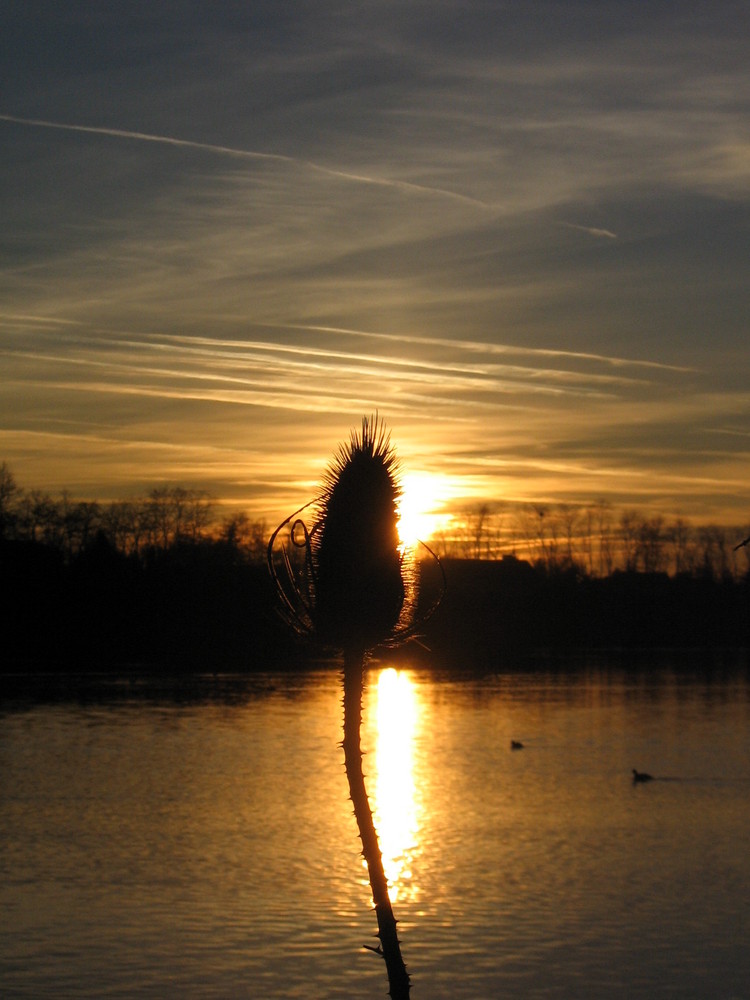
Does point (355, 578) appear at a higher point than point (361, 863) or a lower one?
higher

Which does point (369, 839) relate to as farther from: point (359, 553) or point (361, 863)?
point (361, 863)

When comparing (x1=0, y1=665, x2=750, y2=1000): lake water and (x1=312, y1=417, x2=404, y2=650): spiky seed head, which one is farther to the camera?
(x1=0, y1=665, x2=750, y2=1000): lake water

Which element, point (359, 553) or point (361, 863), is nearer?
point (359, 553)

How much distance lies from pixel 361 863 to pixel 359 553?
105 feet

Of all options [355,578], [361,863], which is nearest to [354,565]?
[355,578]

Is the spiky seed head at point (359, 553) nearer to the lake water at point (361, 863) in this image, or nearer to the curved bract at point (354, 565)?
the curved bract at point (354, 565)

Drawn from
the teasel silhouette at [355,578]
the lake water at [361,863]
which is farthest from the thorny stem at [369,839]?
the lake water at [361,863]

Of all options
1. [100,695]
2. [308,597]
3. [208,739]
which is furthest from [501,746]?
[308,597]

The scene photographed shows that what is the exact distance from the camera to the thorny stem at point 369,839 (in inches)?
241

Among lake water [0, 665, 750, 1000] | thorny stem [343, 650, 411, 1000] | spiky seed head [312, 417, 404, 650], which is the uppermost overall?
spiky seed head [312, 417, 404, 650]

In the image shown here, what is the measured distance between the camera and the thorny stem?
6.12 metres

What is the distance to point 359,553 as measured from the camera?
317 inches

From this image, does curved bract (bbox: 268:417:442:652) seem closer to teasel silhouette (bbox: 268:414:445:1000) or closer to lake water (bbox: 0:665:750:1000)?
teasel silhouette (bbox: 268:414:445:1000)

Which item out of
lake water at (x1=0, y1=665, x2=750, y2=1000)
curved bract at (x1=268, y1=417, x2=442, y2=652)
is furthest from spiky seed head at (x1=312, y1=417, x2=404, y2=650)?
lake water at (x1=0, y1=665, x2=750, y2=1000)
